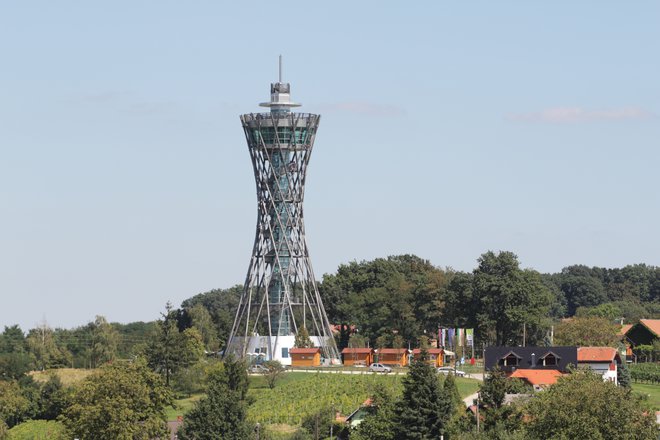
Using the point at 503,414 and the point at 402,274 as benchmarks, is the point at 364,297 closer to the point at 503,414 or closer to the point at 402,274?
the point at 402,274

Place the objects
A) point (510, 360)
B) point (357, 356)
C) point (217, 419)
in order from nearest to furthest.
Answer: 1. point (217, 419)
2. point (510, 360)
3. point (357, 356)

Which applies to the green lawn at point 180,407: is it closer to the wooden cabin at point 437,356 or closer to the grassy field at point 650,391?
the wooden cabin at point 437,356

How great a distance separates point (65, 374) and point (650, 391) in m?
48.2

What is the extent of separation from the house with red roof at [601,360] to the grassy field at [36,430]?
1401 inches

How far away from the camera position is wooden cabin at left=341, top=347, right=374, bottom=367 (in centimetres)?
14012

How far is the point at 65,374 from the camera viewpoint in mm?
139125

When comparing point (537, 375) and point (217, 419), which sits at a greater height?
point (537, 375)

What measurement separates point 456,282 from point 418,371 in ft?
→ 164

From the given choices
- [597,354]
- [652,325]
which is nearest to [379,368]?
[597,354]

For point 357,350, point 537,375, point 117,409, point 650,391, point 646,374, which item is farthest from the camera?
point 357,350

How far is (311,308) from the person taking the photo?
142000mm

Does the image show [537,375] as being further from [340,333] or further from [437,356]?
[340,333]

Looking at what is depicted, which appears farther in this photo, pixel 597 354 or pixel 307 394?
pixel 597 354

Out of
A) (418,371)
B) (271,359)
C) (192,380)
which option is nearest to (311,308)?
(271,359)
